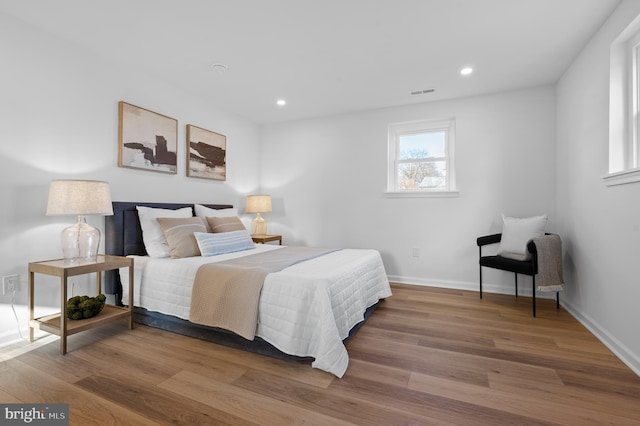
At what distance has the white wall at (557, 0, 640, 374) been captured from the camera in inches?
79.5

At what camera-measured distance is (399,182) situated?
4.26m

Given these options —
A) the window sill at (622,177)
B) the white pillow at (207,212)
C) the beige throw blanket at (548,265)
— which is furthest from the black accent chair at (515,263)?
the white pillow at (207,212)

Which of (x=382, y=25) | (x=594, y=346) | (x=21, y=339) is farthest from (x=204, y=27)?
(x=594, y=346)

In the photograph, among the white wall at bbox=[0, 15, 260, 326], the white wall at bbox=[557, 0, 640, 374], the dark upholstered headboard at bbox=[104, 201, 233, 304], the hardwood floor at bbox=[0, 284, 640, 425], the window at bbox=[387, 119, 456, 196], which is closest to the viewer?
the hardwood floor at bbox=[0, 284, 640, 425]

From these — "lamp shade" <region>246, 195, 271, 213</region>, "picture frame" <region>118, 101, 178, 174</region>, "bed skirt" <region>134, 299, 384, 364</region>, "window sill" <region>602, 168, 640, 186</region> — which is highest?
"picture frame" <region>118, 101, 178, 174</region>

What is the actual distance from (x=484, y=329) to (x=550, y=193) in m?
1.98

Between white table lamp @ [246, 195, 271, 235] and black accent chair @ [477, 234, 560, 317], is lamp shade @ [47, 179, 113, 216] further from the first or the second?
black accent chair @ [477, 234, 560, 317]

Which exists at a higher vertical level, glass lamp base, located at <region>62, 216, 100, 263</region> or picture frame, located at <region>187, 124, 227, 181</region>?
picture frame, located at <region>187, 124, 227, 181</region>

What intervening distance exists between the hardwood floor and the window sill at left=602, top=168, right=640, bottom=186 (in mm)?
1196

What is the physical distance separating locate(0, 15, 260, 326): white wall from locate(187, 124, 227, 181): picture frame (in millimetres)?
490

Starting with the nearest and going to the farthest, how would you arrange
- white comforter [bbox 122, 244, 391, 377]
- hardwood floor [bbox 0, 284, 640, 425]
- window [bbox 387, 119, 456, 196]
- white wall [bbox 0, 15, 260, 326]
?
hardwood floor [bbox 0, 284, 640, 425], white comforter [bbox 122, 244, 391, 377], white wall [bbox 0, 15, 260, 326], window [bbox 387, 119, 456, 196]

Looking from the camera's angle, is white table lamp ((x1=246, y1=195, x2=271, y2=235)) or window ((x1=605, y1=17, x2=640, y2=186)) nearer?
window ((x1=605, y1=17, x2=640, y2=186))

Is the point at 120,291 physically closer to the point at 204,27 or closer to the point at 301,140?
the point at 204,27

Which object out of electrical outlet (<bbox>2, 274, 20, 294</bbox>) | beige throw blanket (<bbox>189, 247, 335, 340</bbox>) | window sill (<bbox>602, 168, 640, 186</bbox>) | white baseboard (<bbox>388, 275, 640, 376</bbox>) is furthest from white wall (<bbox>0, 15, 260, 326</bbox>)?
window sill (<bbox>602, 168, 640, 186</bbox>)
